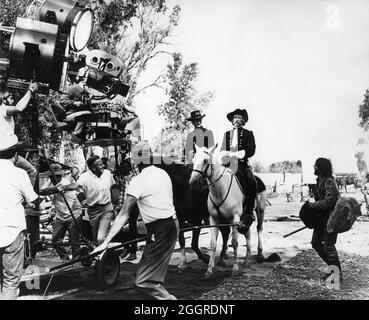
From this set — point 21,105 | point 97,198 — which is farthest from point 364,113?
point 21,105

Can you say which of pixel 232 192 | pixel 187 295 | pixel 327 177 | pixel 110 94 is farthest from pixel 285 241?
pixel 110 94

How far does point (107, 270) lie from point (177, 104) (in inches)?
155

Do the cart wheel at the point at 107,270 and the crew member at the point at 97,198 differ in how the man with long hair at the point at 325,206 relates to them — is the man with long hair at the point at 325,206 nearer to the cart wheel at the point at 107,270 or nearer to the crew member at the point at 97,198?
the cart wheel at the point at 107,270

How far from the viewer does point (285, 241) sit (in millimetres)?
10500

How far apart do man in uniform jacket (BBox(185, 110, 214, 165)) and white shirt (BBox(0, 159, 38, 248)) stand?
4.19 meters

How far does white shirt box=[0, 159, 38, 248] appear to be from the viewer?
14.5ft

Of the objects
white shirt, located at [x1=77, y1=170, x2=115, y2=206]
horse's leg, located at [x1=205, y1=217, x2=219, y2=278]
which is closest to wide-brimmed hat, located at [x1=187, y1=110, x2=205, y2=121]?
horse's leg, located at [x1=205, y1=217, x2=219, y2=278]

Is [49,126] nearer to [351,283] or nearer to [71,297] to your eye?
[71,297]

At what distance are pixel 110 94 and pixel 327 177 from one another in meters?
3.70

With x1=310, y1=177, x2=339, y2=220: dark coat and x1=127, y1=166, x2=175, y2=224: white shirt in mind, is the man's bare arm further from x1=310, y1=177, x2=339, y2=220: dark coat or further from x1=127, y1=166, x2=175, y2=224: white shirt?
x1=310, y1=177, x2=339, y2=220: dark coat

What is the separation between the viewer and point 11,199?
4516 millimetres

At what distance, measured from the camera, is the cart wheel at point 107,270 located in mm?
5934

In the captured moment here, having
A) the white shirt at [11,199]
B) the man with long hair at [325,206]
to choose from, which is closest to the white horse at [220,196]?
the man with long hair at [325,206]

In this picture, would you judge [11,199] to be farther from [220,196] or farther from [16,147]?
[220,196]
